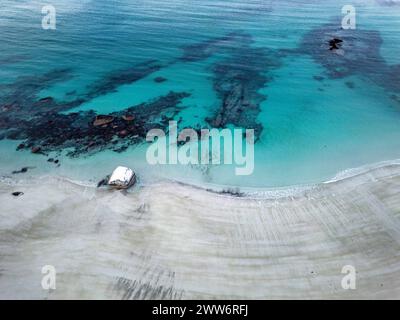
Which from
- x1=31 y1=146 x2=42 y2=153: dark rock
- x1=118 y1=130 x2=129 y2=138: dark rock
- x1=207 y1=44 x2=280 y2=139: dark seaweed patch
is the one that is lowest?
x1=31 y1=146 x2=42 y2=153: dark rock

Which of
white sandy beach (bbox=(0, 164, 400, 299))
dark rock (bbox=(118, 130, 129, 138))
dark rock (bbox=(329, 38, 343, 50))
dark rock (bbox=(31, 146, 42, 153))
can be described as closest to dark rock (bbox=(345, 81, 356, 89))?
dark rock (bbox=(329, 38, 343, 50))

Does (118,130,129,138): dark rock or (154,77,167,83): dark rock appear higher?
(154,77,167,83): dark rock

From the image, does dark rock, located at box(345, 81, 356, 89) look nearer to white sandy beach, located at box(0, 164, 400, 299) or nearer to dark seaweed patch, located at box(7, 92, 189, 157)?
white sandy beach, located at box(0, 164, 400, 299)

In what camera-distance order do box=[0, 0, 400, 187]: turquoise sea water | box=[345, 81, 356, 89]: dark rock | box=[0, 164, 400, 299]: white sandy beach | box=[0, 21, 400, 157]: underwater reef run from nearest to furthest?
box=[0, 164, 400, 299]: white sandy beach → box=[0, 0, 400, 187]: turquoise sea water → box=[0, 21, 400, 157]: underwater reef → box=[345, 81, 356, 89]: dark rock

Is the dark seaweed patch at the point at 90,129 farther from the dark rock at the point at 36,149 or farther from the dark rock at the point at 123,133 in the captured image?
the dark rock at the point at 36,149

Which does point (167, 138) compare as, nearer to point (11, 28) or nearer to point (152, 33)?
point (152, 33)

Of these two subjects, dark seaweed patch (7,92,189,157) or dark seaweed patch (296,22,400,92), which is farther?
dark seaweed patch (296,22,400,92)
